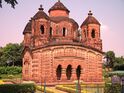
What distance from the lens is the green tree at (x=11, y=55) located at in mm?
68312

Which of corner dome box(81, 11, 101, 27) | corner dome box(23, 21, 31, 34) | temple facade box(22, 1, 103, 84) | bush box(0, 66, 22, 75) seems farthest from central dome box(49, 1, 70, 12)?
bush box(0, 66, 22, 75)

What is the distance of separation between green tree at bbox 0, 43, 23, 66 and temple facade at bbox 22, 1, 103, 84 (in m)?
32.1

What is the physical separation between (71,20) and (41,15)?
4.84 metres

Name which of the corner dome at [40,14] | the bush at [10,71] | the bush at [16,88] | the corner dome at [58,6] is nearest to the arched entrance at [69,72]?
the corner dome at [40,14]

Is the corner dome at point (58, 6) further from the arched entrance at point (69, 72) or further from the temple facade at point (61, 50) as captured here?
the arched entrance at point (69, 72)

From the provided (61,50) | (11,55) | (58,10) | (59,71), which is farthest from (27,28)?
(11,55)

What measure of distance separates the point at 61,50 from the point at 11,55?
38607 mm

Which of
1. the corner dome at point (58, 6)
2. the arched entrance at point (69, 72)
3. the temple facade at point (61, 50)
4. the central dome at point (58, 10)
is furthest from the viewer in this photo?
the corner dome at point (58, 6)

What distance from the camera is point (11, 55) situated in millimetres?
68875

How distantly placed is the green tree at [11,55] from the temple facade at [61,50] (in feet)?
105

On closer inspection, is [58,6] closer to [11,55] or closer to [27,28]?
[27,28]

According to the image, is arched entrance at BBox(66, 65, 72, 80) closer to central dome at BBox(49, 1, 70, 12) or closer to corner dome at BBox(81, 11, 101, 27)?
corner dome at BBox(81, 11, 101, 27)

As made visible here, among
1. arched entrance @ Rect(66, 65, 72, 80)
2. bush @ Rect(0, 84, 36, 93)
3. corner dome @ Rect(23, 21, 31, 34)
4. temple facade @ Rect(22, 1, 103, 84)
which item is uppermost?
corner dome @ Rect(23, 21, 31, 34)

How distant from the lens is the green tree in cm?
6831
